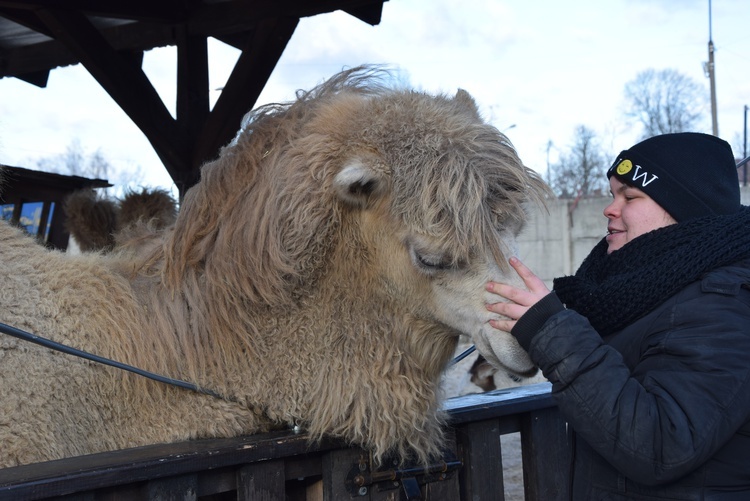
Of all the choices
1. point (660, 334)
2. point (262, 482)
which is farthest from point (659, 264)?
point (262, 482)

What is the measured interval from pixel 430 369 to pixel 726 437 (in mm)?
1059

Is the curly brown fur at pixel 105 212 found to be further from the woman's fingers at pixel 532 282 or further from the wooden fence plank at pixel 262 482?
the woman's fingers at pixel 532 282

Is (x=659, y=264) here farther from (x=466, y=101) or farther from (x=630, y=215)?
(x=466, y=101)

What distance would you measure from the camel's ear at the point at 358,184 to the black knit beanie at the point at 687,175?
32.0 inches

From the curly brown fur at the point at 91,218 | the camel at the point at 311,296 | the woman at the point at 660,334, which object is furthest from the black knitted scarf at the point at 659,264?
the curly brown fur at the point at 91,218

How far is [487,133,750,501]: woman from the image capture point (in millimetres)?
1845

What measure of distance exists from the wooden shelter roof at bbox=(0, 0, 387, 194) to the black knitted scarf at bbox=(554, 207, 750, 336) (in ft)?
12.1

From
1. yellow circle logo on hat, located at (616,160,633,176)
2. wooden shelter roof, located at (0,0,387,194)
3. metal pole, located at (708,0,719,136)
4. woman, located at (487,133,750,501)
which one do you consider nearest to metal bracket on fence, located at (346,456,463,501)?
woman, located at (487,133,750,501)

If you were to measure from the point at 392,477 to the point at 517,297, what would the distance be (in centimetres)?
88

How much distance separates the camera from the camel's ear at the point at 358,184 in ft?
7.78

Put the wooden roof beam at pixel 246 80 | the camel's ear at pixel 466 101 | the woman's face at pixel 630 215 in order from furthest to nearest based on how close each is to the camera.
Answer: the wooden roof beam at pixel 246 80 → the camel's ear at pixel 466 101 → the woman's face at pixel 630 215

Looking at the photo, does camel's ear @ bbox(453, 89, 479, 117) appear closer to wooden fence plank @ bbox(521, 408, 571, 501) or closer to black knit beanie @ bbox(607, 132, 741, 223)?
black knit beanie @ bbox(607, 132, 741, 223)

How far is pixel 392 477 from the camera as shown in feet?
8.50

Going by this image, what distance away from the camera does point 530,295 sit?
2156 millimetres
